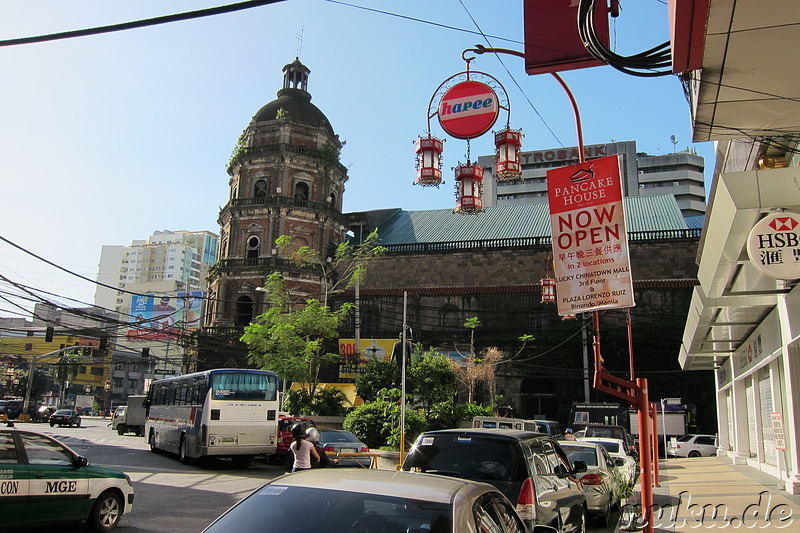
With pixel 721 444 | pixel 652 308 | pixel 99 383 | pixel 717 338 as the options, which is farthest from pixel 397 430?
pixel 99 383

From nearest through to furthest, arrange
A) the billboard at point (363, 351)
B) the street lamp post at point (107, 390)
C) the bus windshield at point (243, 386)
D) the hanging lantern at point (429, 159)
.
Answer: the hanging lantern at point (429, 159) < the bus windshield at point (243, 386) < the billboard at point (363, 351) < the street lamp post at point (107, 390)

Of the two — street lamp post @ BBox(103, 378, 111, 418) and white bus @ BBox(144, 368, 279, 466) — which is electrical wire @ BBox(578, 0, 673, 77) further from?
street lamp post @ BBox(103, 378, 111, 418)

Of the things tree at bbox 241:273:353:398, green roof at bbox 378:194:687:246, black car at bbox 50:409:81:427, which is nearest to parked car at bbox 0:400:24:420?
black car at bbox 50:409:81:427

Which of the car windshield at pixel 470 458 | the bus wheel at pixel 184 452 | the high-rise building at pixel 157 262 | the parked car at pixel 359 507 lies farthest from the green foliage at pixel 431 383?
the high-rise building at pixel 157 262

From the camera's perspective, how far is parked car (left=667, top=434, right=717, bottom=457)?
121 feet

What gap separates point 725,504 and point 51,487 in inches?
513

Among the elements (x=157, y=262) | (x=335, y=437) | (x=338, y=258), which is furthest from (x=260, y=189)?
(x=157, y=262)

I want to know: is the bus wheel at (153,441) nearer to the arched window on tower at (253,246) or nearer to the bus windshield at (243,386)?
the bus windshield at (243,386)

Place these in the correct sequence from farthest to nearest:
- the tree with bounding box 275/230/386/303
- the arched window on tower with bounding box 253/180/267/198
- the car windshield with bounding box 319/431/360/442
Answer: the arched window on tower with bounding box 253/180/267/198
the tree with bounding box 275/230/386/303
the car windshield with bounding box 319/431/360/442

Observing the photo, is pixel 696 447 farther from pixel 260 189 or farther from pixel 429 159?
pixel 260 189

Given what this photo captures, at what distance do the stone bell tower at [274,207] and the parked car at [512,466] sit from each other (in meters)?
42.1

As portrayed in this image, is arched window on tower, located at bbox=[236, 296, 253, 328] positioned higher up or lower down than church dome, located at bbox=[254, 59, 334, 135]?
lower down

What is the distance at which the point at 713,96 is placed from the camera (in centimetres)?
746

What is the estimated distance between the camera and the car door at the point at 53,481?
9.04 meters
